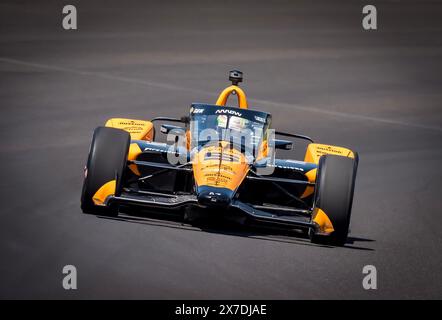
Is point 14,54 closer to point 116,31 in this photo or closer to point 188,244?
point 116,31

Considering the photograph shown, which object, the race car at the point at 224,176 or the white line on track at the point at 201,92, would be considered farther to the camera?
the white line on track at the point at 201,92

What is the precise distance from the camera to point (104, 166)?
16.4 metres

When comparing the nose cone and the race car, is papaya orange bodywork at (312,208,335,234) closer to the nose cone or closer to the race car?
the race car

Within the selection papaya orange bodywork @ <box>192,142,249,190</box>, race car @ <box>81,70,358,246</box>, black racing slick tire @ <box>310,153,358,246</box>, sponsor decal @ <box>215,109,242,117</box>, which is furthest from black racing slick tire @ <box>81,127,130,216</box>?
black racing slick tire @ <box>310,153,358,246</box>

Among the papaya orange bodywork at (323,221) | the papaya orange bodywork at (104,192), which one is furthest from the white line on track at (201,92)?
the papaya orange bodywork at (104,192)

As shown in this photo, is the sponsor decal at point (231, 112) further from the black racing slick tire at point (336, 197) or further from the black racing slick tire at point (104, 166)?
the black racing slick tire at point (336, 197)

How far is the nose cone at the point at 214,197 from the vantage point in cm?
1568

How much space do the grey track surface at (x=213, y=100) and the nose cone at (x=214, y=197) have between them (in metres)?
0.59

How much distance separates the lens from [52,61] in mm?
30391

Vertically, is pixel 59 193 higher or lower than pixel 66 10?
lower

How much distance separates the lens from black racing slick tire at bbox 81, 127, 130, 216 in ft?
53.6
